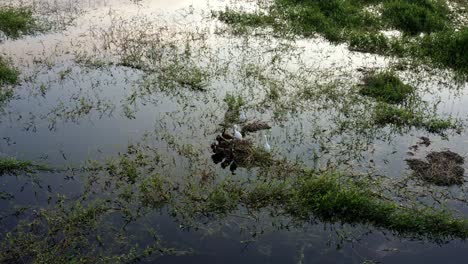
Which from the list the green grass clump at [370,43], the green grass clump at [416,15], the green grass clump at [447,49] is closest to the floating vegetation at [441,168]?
the green grass clump at [447,49]

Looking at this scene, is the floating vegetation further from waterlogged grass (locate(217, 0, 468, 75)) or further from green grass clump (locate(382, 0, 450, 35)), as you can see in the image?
green grass clump (locate(382, 0, 450, 35))

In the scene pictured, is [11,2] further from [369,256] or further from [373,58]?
[369,256]

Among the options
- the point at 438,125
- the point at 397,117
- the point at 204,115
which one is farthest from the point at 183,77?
the point at 438,125

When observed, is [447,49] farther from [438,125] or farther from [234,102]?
[234,102]

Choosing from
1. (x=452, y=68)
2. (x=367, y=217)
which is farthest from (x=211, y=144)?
(x=452, y=68)

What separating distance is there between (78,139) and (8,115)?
1.67 meters

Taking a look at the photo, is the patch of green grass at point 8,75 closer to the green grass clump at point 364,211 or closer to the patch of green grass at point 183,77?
the patch of green grass at point 183,77

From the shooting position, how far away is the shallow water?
591 centimetres

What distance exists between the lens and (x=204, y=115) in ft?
28.3

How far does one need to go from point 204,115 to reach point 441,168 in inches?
160

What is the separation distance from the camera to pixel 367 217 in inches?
247

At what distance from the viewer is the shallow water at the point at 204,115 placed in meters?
5.91

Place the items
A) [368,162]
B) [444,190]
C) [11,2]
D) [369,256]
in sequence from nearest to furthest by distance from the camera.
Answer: [369,256] < [444,190] < [368,162] < [11,2]

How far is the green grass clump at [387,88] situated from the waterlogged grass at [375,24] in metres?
1.66
